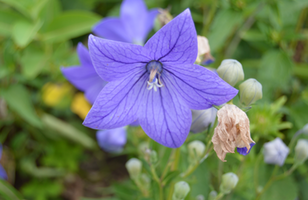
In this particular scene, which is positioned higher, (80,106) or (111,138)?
(111,138)

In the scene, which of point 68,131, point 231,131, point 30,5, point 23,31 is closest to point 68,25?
point 30,5

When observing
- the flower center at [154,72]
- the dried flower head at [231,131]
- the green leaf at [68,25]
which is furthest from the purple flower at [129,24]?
the dried flower head at [231,131]

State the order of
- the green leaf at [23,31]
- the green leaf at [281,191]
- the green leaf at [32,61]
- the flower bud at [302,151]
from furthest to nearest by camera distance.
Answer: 1. the green leaf at [32,61]
2. the green leaf at [23,31]
3. the green leaf at [281,191]
4. the flower bud at [302,151]

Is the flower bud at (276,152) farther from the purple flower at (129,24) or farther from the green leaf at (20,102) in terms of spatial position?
the green leaf at (20,102)

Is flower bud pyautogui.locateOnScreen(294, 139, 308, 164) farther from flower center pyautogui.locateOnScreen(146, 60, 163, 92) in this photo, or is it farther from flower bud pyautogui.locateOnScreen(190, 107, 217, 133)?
flower center pyautogui.locateOnScreen(146, 60, 163, 92)

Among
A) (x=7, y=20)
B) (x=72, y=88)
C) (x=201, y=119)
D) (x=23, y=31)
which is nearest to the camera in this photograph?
(x=201, y=119)

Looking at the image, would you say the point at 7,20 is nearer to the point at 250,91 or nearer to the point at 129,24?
the point at 129,24

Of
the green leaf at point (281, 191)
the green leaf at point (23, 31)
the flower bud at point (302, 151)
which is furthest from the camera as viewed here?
the green leaf at point (23, 31)

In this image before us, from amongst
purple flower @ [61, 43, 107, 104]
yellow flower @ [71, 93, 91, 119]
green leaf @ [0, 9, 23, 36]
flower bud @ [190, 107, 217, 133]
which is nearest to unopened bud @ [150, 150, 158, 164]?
flower bud @ [190, 107, 217, 133]
